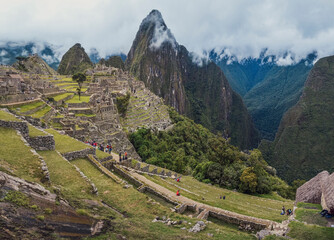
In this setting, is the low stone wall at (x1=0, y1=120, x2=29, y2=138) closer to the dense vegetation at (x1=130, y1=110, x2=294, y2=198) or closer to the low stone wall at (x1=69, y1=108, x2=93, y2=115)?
the dense vegetation at (x1=130, y1=110, x2=294, y2=198)

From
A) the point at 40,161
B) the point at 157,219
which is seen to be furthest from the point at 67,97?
the point at 157,219

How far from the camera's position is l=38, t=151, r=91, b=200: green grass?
10.3 meters

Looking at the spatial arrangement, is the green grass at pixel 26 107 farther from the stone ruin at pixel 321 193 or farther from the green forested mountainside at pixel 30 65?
the green forested mountainside at pixel 30 65

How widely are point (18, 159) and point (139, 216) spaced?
6013 mm

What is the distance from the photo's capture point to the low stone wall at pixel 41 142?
46.3ft

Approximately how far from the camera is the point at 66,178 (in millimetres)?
11898

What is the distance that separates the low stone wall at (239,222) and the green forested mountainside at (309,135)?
4135 inches

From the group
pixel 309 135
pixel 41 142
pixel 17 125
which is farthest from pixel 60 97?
pixel 309 135

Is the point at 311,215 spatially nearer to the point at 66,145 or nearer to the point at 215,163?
the point at 66,145

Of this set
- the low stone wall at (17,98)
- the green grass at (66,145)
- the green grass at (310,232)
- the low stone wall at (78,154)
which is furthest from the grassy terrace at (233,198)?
the low stone wall at (17,98)

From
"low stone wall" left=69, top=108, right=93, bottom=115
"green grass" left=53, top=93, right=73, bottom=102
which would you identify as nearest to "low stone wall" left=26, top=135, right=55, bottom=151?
"low stone wall" left=69, top=108, right=93, bottom=115

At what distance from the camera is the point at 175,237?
345 inches

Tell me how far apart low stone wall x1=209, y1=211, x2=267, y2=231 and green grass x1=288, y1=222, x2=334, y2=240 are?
1.61 metres

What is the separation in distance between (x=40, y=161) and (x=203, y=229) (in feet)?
26.5
